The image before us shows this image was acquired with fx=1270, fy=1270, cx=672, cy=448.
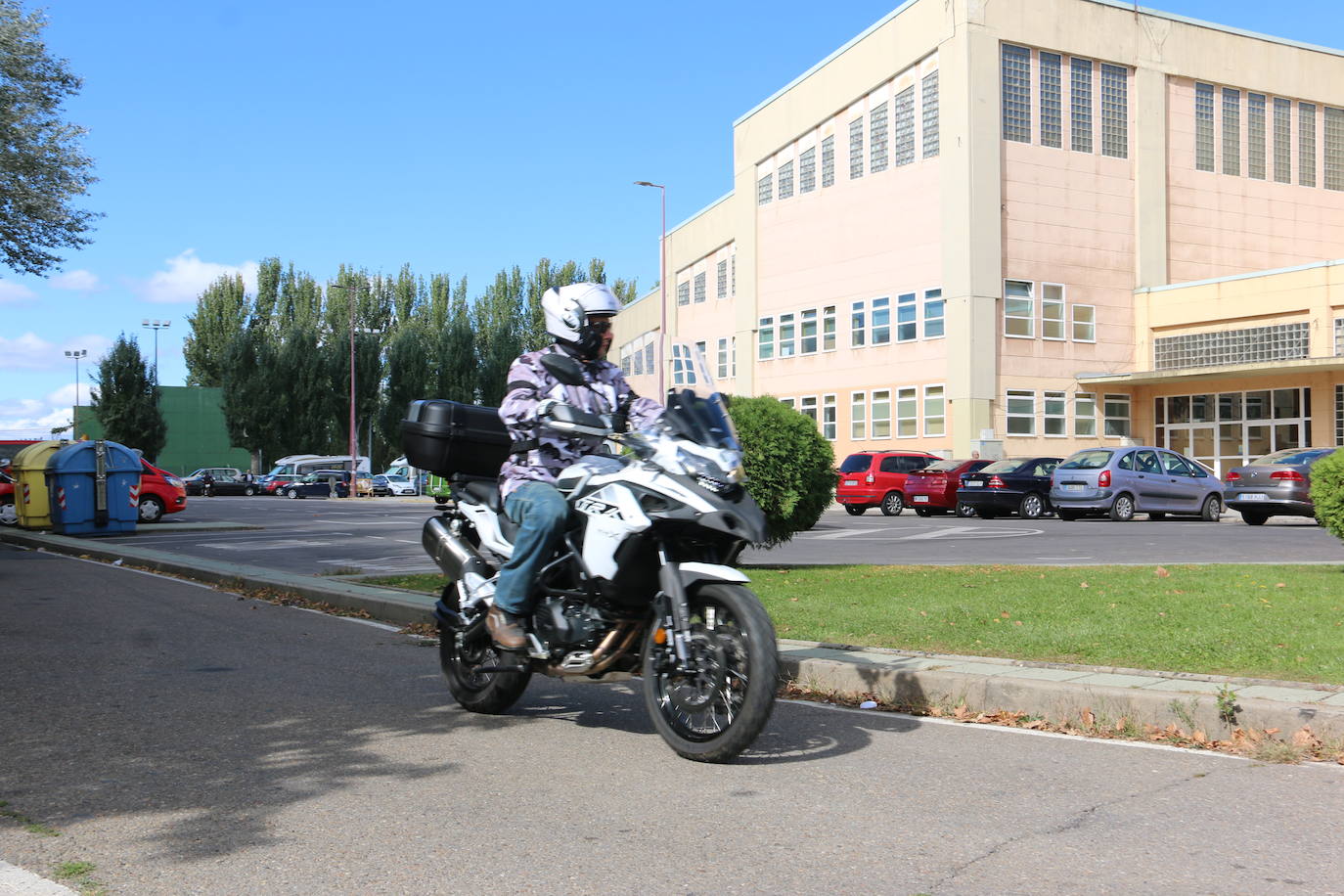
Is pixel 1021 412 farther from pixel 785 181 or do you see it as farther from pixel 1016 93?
→ pixel 785 181

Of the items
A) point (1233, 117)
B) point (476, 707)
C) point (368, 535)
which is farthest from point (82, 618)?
point (1233, 117)

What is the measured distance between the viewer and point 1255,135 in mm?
46938

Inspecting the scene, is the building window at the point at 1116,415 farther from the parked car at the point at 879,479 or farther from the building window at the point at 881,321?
the parked car at the point at 879,479

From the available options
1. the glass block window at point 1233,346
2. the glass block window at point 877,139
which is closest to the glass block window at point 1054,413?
the glass block window at point 1233,346

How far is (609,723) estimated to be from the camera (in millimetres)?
6062

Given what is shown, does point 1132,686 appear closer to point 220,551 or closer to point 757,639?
point 757,639

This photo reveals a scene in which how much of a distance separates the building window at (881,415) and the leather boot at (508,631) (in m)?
41.2

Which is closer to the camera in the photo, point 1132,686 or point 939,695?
point 1132,686

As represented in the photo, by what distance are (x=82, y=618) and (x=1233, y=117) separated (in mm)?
46146

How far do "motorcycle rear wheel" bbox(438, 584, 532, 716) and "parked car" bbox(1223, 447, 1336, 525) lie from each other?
20.0 meters

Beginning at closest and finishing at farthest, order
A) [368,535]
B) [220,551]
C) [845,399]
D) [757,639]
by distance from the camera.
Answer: [757,639]
[220,551]
[368,535]
[845,399]

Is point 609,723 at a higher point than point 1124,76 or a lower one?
lower

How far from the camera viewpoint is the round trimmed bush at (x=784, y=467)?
13500 millimetres

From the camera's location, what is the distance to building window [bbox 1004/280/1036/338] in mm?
42906
